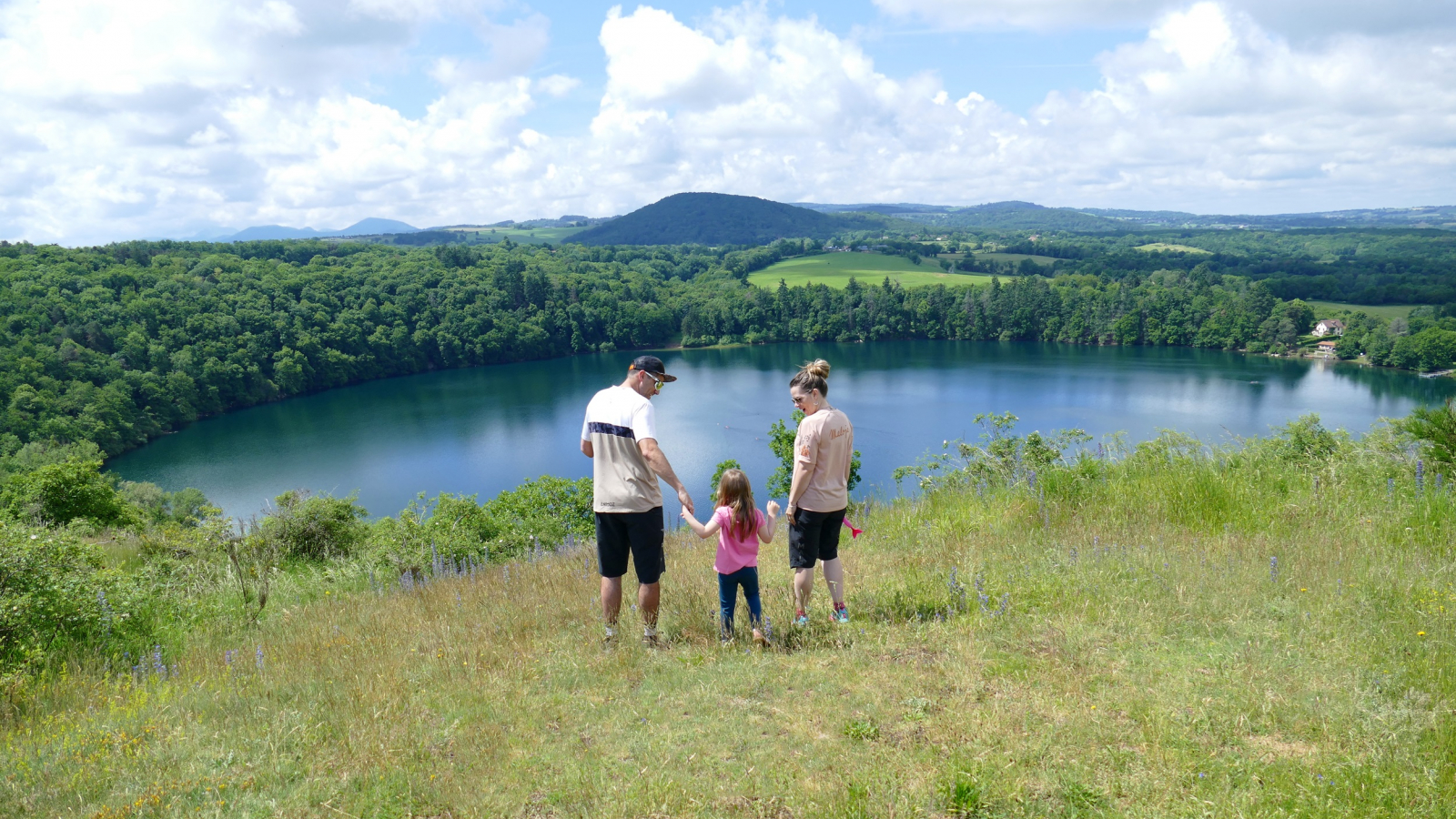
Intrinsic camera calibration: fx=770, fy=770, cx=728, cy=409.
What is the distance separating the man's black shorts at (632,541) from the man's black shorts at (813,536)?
2.35 feet

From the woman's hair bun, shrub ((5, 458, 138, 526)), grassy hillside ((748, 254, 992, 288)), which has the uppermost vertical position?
grassy hillside ((748, 254, 992, 288))

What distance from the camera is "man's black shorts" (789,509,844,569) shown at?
161 inches

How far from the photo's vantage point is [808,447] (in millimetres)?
3994

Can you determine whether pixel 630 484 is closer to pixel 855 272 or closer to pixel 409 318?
pixel 409 318

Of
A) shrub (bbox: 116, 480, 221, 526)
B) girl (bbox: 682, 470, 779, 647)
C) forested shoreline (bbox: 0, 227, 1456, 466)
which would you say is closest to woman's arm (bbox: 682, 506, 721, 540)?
girl (bbox: 682, 470, 779, 647)

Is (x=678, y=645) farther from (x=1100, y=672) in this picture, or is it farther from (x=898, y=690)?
(x=1100, y=672)

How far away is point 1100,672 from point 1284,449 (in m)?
5.45

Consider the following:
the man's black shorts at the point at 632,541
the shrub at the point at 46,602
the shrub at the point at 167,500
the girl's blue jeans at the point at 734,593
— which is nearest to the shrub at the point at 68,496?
the shrub at the point at 167,500

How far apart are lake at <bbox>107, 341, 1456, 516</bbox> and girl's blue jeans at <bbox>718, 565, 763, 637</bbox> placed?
26577mm

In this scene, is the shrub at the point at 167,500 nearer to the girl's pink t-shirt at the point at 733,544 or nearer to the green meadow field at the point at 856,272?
the girl's pink t-shirt at the point at 733,544

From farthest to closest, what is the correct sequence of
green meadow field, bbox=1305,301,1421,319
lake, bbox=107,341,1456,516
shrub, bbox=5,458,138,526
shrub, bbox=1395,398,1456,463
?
green meadow field, bbox=1305,301,1421,319 < lake, bbox=107,341,1456,516 < shrub, bbox=5,458,138,526 < shrub, bbox=1395,398,1456,463

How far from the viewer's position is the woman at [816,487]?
4.02m

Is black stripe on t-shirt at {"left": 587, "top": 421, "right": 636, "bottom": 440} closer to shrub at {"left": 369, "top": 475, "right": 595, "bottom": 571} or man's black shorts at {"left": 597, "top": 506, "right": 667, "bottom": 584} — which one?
man's black shorts at {"left": 597, "top": 506, "right": 667, "bottom": 584}

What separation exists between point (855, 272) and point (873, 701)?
125816 millimetres
